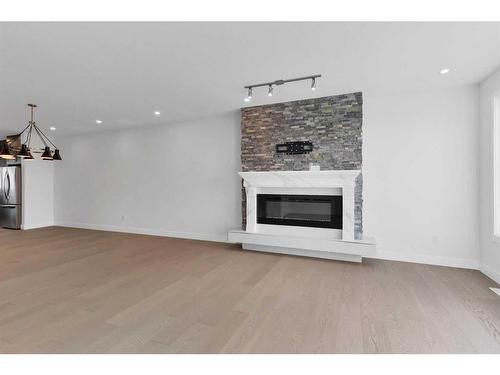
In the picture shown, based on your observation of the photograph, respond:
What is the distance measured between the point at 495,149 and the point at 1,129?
10565 mm

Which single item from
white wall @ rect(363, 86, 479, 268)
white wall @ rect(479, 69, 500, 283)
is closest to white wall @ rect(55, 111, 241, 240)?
white wall @ rect(363, 86, 479, 268)

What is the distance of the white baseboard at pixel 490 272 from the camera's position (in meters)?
3.12

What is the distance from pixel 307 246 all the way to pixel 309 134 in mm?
2058

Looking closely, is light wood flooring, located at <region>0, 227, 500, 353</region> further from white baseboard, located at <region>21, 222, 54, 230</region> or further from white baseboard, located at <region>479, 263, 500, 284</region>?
white baseboard, located at <region>21, 222, 54, 230</region>

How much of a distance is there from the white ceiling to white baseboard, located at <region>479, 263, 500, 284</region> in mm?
2730

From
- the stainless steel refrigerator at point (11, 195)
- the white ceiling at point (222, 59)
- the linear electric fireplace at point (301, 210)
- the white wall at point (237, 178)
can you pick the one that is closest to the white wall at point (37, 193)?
the stainless steel refrigerator at point (11, 195)

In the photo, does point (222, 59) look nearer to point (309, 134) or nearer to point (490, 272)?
point (309, 134)

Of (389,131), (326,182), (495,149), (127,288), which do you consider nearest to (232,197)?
(326,182)

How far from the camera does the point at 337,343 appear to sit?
73.9 inches

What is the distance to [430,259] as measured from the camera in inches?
151

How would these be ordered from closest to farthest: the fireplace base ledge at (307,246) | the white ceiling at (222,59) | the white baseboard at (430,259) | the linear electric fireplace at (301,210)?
1. the white ceiling at (222,59)
2. the white baseboard at (430,259)
3. the fireplace base ledge at (307,246)
4. the linear electric fireplace at (301,210)

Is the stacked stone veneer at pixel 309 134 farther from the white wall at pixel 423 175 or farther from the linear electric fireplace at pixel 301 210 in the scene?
the linear electric fireplace at pixel 301 210

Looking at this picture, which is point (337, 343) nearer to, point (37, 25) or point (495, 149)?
point (495, 149)

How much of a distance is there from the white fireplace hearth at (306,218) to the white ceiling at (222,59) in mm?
1508
